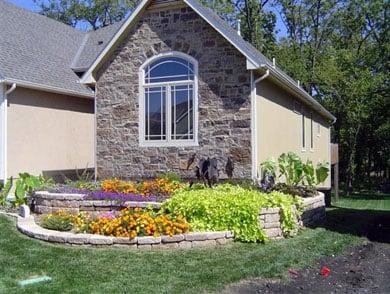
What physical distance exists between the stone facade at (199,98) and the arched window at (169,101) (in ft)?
0.55

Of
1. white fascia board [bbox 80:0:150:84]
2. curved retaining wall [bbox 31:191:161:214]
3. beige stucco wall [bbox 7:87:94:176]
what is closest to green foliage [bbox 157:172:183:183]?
curved retaining wall [bbox 31:191:161:214]

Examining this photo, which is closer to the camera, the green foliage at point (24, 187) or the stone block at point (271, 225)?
the stone block at point (271, 225)

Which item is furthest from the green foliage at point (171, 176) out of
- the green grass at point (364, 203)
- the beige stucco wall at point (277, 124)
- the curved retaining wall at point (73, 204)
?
the green grass at point (364, 203)

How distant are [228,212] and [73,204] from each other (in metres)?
3.38

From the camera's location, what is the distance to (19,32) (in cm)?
1781

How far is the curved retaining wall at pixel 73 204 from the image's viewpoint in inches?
388

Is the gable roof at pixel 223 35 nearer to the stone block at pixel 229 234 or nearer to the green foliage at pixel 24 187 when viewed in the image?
the green foliage at pixel 24 187

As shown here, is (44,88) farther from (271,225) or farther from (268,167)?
(271,225)

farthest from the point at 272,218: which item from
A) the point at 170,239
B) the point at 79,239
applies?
the point at 79,239

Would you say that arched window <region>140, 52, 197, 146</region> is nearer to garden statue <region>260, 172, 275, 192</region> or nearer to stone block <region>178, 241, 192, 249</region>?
garden statue <region>260, 172, 275, 192</region>

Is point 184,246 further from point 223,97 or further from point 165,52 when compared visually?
point 165,52

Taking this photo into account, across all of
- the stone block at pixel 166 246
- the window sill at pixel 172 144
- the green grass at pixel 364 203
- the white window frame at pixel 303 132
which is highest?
the white window frame at pixel 303 132

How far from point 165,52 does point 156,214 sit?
595cm

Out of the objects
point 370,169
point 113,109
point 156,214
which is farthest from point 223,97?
point 370,169
